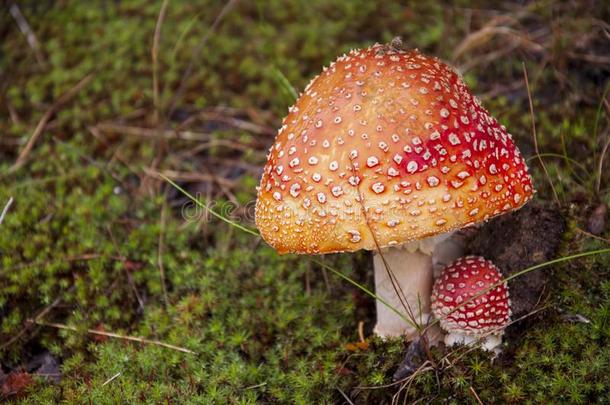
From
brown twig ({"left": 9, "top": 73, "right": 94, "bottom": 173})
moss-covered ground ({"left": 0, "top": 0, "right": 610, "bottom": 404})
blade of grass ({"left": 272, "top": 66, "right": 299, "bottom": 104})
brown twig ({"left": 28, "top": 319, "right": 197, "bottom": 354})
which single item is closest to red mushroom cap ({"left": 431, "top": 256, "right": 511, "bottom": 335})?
moss-covered ground ({"left": 0, "top": 0, "right": 610, "bottom": 404})

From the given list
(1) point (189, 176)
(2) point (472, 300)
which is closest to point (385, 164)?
(2) point (472, 300)

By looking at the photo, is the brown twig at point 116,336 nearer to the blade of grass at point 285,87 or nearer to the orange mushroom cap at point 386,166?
the orange mushroom cap at point 386,166

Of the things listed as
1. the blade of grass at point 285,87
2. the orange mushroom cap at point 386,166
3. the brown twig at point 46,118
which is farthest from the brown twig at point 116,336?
the blade of grass at point 285,87

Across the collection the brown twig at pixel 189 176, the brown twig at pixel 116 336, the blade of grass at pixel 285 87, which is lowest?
the brown twig at pixel 116 336

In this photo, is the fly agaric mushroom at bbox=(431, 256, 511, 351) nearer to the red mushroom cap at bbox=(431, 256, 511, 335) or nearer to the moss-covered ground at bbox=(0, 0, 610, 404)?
the red mushroom cap at bbox=(431, 256, 511, 335)

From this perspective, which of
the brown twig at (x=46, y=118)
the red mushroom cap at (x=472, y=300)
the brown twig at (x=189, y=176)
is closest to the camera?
the red mushroom cap at (x=472, y=300)

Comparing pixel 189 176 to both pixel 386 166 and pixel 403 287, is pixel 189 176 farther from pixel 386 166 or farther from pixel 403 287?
pixel 386 166
